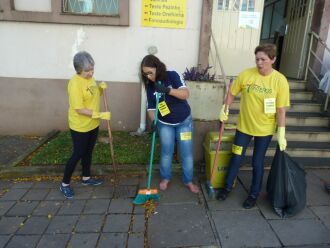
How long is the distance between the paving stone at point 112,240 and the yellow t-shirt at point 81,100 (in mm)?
1286

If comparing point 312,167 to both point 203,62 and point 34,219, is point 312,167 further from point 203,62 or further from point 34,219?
point 34,219

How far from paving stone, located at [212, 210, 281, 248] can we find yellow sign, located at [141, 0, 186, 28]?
11.9 feet

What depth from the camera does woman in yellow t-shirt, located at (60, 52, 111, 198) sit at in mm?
3211

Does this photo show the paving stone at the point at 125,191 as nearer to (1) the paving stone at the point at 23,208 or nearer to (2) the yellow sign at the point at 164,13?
(1) the paving stone at the point at 23,208

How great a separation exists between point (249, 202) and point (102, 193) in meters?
1.89

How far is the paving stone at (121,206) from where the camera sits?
3279 millimetres

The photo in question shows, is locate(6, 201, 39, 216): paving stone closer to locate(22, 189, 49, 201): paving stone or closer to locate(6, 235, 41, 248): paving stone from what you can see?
locate(22, 189, 49, 201): paving stone

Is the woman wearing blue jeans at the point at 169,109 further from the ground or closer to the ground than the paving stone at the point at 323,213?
further from the ground

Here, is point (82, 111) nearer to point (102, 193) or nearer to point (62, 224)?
point (102, 193)

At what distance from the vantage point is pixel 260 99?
3074mm

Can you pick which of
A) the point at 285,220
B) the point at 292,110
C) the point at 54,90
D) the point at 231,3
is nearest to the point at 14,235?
the point at 285,220

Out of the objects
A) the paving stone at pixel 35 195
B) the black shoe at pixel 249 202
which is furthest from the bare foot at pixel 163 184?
the paving stone at pixel 35 195

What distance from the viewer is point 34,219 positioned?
3129 millimetres

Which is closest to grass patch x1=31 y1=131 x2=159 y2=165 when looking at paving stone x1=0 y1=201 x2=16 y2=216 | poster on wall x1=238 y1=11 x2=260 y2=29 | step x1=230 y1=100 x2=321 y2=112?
paving stone x1=0 y1=201 x2=16 y2=216
